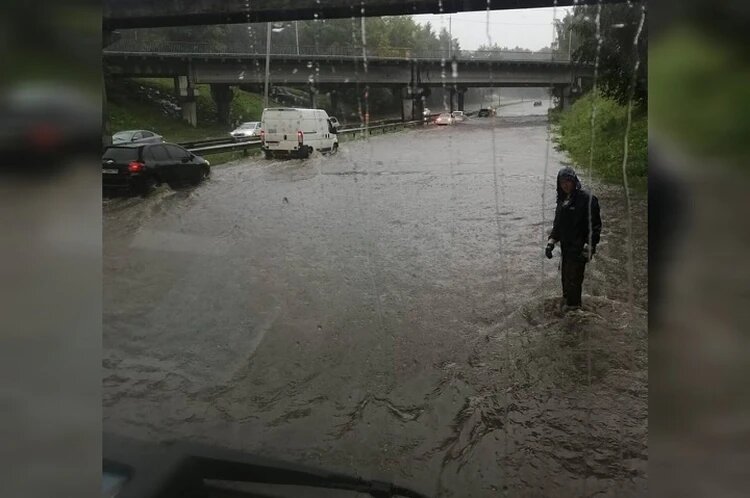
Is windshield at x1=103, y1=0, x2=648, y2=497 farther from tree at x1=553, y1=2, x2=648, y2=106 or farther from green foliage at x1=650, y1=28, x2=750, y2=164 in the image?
green foliage at x1=650, y1=28, x2=750, y2=164

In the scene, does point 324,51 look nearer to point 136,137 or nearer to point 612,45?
point 136,137

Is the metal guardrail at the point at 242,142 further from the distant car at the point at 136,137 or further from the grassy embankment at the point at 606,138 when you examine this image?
the grassy embankment at the point at 606,138

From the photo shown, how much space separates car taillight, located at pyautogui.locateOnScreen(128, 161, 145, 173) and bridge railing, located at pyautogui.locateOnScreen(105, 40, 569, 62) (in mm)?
567

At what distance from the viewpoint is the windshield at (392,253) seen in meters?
2.58

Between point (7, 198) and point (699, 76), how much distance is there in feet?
9.40

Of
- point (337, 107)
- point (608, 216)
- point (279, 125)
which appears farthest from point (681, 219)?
point (279, 125)

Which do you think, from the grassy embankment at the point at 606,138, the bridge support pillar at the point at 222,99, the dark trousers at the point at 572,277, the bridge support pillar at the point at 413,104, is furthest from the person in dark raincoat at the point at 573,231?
the bridge support pillar at the point at 222,99

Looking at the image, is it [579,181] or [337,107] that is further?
[337,107]

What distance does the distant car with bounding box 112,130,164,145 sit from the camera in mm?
2926

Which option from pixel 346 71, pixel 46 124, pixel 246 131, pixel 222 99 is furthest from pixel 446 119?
pixel 46 124

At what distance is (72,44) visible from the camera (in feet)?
8.11

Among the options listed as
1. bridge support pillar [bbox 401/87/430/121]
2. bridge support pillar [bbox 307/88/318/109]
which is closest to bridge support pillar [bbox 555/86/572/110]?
bridge support pillar [bbox 401/87/430/121]

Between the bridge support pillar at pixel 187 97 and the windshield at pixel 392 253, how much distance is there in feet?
0.03

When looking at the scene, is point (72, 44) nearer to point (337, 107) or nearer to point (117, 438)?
point (337, 107)
